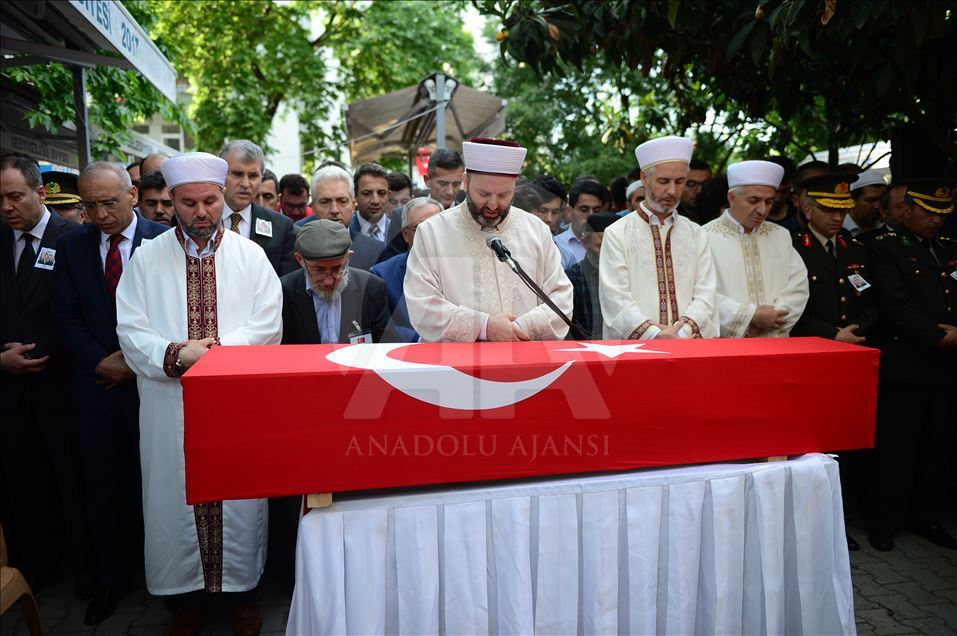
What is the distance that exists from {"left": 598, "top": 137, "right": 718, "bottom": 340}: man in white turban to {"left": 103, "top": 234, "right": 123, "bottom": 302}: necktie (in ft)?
7.98

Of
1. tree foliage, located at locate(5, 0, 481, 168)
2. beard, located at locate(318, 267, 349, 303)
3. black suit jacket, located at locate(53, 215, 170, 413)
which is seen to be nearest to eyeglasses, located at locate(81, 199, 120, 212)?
black suit jacket, located at locate(53, 215, 170, 413)

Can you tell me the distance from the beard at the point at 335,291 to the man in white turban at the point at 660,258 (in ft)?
4.36

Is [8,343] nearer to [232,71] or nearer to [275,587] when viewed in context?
[275,587]

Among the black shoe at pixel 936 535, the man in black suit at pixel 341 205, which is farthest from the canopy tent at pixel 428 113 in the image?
the black shoe at pixel 936 535

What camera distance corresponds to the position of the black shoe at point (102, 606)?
11.3ft

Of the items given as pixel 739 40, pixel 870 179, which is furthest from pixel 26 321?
pixel 870 179

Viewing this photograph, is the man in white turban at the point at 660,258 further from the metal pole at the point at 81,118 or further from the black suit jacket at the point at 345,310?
the metal pole at the point at 81,118

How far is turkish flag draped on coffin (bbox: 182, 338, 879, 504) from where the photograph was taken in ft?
7.11

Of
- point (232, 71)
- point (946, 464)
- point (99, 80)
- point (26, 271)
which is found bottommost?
point (946, 464)

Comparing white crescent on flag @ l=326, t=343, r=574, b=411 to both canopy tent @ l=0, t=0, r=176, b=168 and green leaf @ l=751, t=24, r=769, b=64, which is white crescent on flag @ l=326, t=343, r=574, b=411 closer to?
green leaf @ l=751, t=24, r=769, b=64

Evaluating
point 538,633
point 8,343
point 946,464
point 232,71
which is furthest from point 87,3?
point 232,71

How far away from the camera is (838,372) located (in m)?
2.69

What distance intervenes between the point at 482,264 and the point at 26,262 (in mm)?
2433

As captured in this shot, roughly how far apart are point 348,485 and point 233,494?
0.34 m
